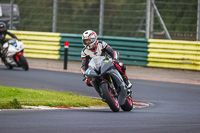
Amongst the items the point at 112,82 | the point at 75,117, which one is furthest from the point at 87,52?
the point at 75,117

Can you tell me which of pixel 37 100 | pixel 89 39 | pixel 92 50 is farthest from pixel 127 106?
pixel 37 100

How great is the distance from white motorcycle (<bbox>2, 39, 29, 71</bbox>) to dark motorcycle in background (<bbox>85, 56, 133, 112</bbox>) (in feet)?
30.0

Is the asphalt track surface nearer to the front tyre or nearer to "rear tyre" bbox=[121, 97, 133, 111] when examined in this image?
"rear tyre" bbox=[121, 97, 133, 111]

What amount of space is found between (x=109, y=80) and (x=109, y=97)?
49 cm

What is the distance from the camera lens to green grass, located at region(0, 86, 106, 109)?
10251mm

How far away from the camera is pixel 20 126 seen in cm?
749

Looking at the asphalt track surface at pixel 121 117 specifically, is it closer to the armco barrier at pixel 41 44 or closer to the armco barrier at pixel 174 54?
the armco barrier at pixel 174 54

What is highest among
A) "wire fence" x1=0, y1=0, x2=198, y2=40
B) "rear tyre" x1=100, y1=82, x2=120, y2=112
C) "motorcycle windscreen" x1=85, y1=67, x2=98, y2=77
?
"wire fence" x1=0, y1=0, x2=198, y2=40

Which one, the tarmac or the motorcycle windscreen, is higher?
the motorcycle windscreen

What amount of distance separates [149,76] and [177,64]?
1.26 m

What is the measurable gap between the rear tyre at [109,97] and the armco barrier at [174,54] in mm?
9204

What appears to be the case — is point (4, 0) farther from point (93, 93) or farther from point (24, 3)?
point (93, 93)

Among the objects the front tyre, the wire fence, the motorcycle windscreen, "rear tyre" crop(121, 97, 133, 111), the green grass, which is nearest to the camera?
the motorcycle windscreen

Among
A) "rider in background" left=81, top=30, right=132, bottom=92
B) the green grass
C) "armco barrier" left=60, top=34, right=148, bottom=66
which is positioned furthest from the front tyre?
"rider in background" left=81, top=30, right=132, bottom=92
